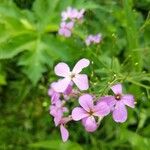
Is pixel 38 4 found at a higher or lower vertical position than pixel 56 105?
higher

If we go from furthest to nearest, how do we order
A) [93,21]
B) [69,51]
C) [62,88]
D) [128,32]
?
[93,21], [69,51], [128,32], [62,88]

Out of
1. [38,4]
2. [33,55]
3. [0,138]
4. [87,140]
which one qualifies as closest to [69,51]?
[33,55]

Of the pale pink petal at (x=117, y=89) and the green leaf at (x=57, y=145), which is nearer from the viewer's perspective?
the pale pink petal at (x=117, y=89)

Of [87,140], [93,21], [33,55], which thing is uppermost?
[93,21]

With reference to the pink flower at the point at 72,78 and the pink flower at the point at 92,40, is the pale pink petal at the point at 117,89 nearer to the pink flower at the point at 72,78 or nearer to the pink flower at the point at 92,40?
the pink flower at the point at 72,78

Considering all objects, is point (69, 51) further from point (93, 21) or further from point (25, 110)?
point (25, 110)

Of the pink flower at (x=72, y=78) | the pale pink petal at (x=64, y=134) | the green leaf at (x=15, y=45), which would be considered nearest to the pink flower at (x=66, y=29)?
the green leaf at (x=15, y=45)

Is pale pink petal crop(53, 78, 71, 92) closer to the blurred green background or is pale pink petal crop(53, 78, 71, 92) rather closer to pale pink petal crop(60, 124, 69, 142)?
pale pink petal crop(60, 124, 69, 142)
